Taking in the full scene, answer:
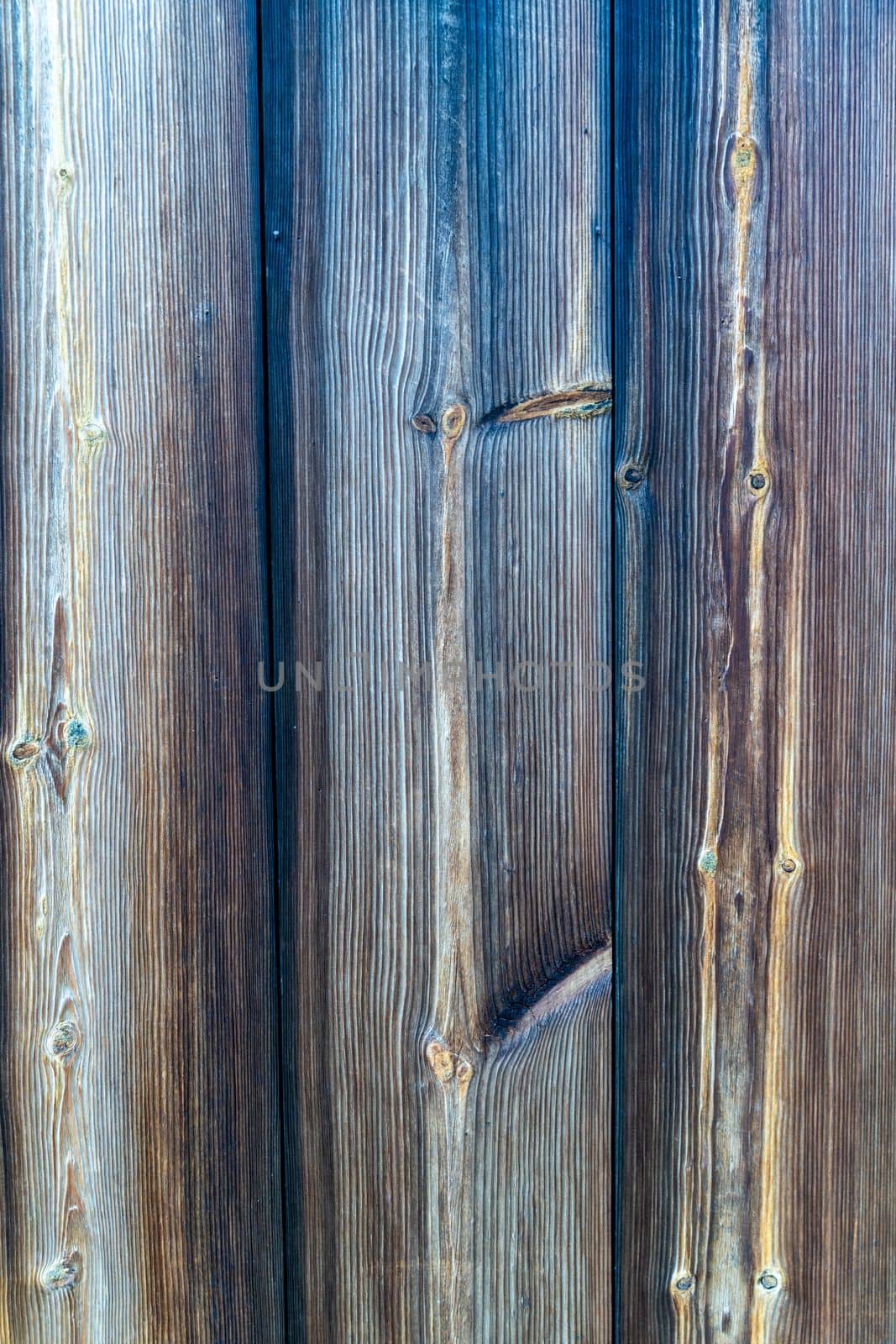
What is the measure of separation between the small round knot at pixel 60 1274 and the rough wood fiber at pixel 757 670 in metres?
0.40

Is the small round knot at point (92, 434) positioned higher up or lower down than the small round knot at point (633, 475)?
higher up

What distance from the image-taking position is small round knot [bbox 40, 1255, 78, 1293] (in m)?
0.67

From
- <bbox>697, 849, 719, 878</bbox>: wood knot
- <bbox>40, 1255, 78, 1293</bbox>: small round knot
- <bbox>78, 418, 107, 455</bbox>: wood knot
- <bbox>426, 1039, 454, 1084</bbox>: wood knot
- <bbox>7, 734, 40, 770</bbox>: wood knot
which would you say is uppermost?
<bbox>78, 418, 107, 455</bbox>: wood knot

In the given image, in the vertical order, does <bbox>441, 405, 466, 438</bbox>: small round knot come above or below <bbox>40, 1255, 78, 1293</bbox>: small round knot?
above

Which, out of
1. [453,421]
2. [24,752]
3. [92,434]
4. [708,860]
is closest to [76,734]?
[24,752]

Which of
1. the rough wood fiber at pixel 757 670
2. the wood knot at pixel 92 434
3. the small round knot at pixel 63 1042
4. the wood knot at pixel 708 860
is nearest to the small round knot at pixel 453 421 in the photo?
the rough wood fiber at pixel 757 670

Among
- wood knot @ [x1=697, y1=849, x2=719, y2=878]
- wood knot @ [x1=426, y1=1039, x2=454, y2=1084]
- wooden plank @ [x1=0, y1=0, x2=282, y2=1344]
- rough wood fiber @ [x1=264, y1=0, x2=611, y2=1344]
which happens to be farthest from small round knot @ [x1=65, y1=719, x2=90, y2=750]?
wood knot @ [x1=697, y1=849, x2=719, y2=878]

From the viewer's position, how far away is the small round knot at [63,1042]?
664 millimetres

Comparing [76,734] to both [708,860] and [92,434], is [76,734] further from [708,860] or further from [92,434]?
[708,860]

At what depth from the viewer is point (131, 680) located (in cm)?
67

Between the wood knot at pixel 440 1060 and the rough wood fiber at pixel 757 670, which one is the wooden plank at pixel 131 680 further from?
the rough wood fiber at pixel 757 670

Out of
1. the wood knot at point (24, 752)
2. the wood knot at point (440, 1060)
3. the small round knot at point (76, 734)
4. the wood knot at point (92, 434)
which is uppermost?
the wood knot at point (92, 434)

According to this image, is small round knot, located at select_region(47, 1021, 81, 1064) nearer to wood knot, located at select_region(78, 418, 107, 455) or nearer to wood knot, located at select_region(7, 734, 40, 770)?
wood knot, located at select_region(7, 734, 40, 770)

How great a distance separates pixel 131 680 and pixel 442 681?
0.22 meters
